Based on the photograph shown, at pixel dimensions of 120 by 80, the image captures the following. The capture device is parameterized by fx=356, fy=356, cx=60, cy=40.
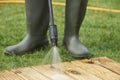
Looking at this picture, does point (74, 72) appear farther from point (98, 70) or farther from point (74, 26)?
point (74, 26)

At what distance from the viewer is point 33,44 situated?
255 centimetres

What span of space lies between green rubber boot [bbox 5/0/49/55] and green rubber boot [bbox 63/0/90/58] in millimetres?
162

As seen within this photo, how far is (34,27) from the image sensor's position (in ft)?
8.25

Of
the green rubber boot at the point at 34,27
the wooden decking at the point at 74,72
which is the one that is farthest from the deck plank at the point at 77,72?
the green rubber boot at the point at 34,27

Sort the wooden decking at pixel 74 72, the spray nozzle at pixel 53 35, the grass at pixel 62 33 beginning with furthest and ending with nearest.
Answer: the grass at pixel 62 33 → the wooden decking at pixel 74 72 → the spray nozzle at pixel 53 35

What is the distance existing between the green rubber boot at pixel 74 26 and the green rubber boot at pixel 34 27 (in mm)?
162

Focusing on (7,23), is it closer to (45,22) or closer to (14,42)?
(14,42)

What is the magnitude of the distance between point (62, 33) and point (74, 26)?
672mm

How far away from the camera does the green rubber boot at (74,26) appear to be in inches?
95.7

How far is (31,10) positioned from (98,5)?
89.4 inches

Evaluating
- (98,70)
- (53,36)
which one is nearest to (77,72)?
(98,70)

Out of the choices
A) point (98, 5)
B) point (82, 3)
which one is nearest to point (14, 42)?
point (82, 3)

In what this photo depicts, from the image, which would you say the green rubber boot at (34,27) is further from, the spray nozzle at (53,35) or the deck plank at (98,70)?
the spray nozzle at (53,35)

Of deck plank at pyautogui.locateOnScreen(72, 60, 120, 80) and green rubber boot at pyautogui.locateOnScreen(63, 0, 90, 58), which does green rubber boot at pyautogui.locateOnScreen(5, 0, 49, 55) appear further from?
deck plank at pyautogui.locateOnScreen(72, 60, 120, 80)
